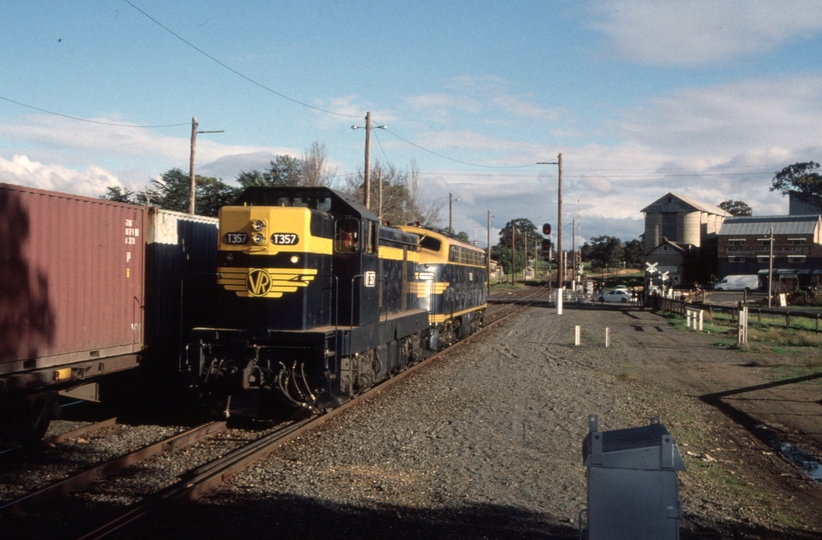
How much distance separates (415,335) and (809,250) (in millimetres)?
67999

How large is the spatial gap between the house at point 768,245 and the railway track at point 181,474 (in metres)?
68.4

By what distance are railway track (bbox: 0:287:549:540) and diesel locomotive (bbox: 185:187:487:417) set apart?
1.25 feet

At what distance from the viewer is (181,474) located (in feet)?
23.5

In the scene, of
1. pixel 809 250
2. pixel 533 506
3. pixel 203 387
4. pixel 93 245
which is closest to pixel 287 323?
pixel 203 387

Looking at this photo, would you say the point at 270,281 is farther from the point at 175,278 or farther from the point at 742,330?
the point at 742,330

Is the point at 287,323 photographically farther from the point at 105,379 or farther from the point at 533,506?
the point at 533,506

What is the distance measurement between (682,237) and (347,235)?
280ft

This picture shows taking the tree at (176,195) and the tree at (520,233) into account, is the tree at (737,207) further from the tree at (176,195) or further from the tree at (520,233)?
the tree at (176,195)

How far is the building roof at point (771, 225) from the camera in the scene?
7075 cm

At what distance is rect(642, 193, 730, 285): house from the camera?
79.2m

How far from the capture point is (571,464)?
7.84m

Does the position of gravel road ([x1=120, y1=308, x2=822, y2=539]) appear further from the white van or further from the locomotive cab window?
the white van

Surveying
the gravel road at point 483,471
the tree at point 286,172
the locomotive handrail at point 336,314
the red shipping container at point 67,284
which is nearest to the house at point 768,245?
the tree at point 286,172

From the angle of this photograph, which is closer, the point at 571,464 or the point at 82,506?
the point at 82,506
